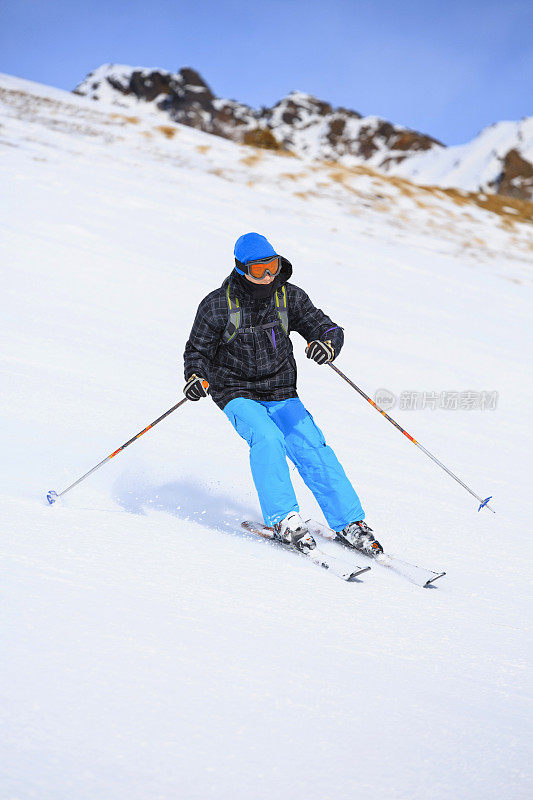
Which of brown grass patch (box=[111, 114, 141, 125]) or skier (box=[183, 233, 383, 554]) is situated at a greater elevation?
brown grass patch (box=[111, 114, 141, 125])

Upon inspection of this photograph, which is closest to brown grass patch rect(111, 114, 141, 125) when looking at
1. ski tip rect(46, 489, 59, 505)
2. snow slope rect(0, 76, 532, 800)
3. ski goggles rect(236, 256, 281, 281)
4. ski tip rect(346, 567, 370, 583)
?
snow slope rect(0, 76, 532, 800)

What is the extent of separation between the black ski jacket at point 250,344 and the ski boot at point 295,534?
0.71 metres

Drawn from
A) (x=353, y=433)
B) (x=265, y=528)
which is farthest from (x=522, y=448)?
(x=265, y=528)

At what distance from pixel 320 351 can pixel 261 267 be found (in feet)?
1.86

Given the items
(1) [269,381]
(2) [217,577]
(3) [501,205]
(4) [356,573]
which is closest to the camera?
(2) [217,577]

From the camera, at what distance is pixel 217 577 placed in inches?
95.0

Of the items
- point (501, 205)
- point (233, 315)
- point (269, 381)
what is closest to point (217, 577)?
point (269, 381)

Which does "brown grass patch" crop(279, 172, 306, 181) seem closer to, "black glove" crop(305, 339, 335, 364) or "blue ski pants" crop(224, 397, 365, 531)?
"black glove" crop(305, 339, 335, 364)

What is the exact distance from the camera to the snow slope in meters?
1.53

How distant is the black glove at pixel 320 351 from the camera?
3.22 metres

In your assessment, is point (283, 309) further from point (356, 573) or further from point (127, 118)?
point (127, 118)

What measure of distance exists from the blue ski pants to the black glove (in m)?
0.29

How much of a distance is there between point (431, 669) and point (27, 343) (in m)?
4.73

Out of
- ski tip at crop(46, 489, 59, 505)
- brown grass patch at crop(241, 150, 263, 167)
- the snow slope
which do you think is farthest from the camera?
brown grass patch at crop(241, 150, 263, 167)
